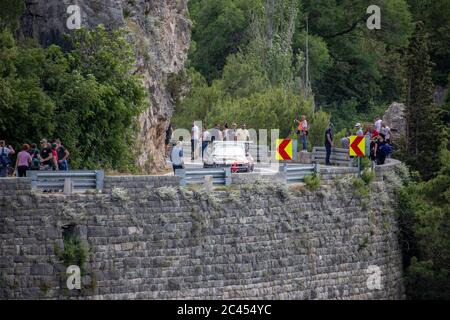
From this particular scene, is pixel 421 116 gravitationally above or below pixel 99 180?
above

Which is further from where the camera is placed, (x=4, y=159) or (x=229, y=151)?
(x=229, y=151)

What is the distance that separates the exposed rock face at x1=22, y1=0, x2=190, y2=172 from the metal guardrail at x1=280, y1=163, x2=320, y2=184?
22.1 feet

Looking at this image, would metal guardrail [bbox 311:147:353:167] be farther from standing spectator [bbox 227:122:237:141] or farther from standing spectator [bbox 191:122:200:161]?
standing spectator [bbox 191:122:200:161]

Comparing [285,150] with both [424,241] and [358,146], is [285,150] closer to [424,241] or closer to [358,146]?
[358,146]

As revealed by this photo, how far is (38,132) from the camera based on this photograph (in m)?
47.7

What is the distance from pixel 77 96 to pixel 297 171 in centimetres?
625

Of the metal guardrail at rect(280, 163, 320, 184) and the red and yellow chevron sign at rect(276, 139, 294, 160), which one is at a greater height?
the red and yellow chevron sign at rect(276, 139, 294, 160)

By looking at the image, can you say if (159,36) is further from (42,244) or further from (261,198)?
(42,244)

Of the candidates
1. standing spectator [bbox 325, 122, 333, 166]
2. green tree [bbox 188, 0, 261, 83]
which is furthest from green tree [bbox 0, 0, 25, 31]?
green tree [bbox 188, 0, 261, 83]

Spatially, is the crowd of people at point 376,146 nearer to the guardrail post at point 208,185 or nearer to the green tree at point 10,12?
the guardrail post at point 208,185

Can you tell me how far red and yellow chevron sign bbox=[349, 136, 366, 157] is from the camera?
167 ft

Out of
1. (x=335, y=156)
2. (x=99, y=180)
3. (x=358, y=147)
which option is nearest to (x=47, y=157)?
(x=99, y=180)

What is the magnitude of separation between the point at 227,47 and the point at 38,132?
4913 centimetres

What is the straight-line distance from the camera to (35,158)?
44531 millimetres
